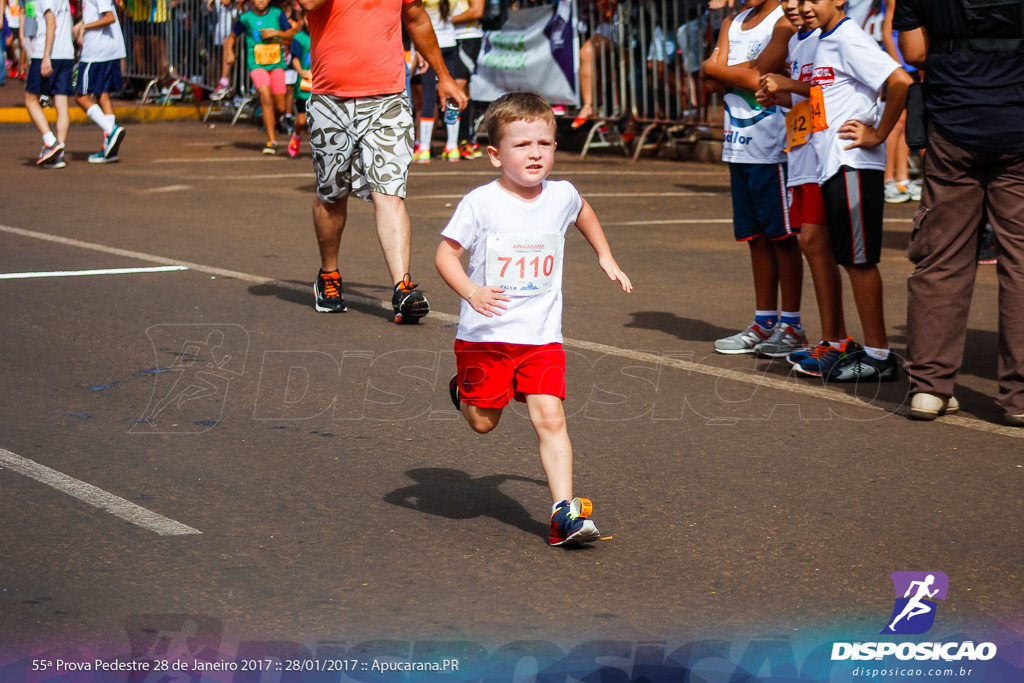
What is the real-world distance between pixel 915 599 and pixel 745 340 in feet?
10.6

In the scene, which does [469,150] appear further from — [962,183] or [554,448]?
[554,448]

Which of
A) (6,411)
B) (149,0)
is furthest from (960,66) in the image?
(149,0)

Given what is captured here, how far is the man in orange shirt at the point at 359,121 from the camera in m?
7.50

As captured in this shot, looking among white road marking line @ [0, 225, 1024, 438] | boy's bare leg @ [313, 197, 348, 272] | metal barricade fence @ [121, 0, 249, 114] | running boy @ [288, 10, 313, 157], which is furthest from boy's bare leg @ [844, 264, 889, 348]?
metal barricade fence @ [121, 0, 249, 114]

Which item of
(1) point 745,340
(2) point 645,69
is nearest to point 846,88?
(1) point 745,340

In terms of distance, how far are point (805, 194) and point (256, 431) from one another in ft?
9.03

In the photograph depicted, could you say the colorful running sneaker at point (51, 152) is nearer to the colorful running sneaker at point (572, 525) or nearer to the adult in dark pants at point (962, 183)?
the adult in dark pants at point (962, 183)

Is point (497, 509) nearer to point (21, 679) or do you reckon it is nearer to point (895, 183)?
point (21, 679)

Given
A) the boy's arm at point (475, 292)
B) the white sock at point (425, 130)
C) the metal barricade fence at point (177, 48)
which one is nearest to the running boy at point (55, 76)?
the white sock at point (425, 130)

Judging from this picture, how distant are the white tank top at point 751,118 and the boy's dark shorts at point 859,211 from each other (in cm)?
60

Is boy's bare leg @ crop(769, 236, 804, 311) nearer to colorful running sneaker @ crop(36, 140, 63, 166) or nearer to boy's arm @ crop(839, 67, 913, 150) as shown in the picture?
boy's arm @ crop(839, 67, 913, 150)

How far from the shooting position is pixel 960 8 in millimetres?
5320

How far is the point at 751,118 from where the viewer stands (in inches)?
260

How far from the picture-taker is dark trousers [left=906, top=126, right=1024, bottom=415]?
5.44 metres
